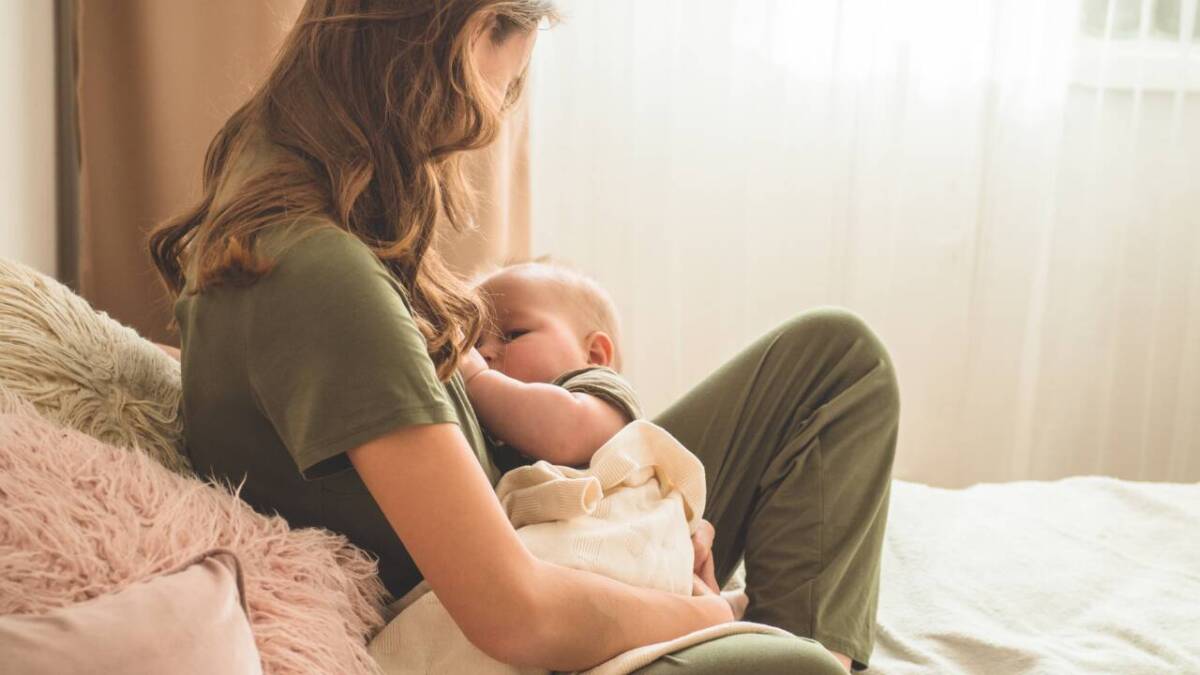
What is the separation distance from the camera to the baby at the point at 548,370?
1.22 metres

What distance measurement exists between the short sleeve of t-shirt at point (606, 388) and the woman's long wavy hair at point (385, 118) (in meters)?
0.27

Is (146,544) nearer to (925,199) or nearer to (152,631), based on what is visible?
(152,631)

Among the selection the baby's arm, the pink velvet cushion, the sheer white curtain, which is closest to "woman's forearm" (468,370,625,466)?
the baby's arm

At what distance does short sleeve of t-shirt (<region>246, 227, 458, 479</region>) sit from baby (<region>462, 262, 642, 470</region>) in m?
0.34

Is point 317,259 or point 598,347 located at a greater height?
point 317,259

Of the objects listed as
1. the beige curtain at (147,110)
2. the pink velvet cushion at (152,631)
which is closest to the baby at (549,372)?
the pink velvet cushion at (152,631)

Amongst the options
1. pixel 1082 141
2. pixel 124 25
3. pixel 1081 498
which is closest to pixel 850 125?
pixel 1082 141

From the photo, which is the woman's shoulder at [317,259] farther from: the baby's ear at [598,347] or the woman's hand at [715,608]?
the baby's ear at [598,347]

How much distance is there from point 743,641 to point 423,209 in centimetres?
46

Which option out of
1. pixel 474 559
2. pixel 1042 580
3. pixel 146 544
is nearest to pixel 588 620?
pixel 474 559

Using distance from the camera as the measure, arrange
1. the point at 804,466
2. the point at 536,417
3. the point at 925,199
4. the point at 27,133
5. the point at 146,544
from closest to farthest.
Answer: the point at 146,544 < the point at 536,417 < the point at 804,466 < the point at 27,133 < the point at 925,199

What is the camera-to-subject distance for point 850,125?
2.45 meters

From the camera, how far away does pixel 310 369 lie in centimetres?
86

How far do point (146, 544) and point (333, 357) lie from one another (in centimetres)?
18
